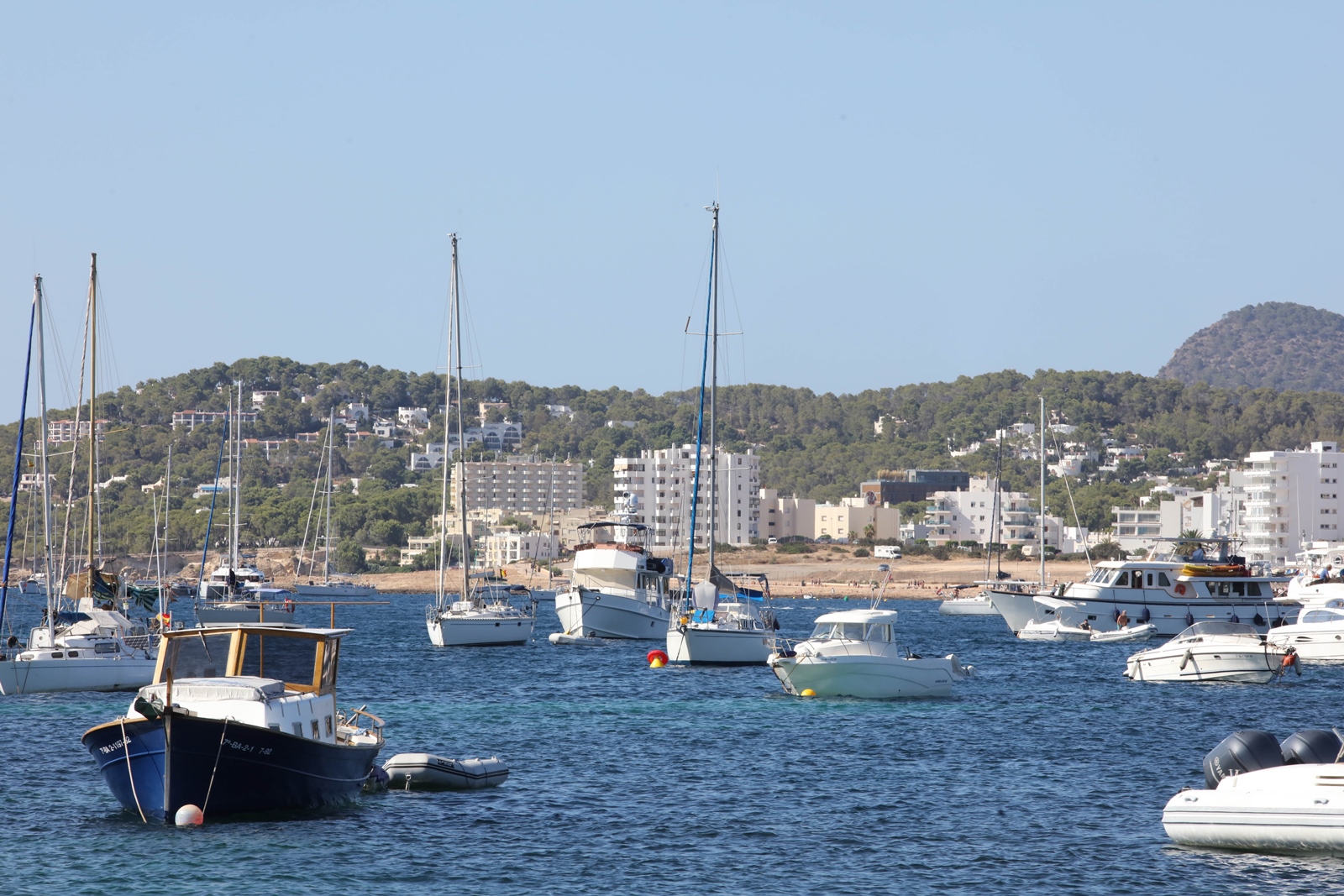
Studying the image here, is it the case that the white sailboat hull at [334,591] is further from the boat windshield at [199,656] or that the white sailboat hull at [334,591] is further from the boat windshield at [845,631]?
the boat windshield at [199,656]

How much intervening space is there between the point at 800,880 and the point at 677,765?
1150cm

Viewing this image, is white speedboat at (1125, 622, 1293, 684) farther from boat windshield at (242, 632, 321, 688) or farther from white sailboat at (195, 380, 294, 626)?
white sailboat at (195, 380, 294, 626)

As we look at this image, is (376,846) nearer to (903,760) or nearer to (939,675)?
(903,760)

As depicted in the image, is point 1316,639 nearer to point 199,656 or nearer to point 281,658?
point 281,658

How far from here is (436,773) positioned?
31.0 meters

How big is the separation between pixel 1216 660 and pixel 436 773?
3377 centimetres

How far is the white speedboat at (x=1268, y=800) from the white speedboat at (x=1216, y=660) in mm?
31069

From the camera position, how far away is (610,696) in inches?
1992

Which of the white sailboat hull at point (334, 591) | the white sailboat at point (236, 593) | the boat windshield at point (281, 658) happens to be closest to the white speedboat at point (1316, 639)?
the boat windshield at point (281, 658)

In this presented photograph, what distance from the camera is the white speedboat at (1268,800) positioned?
24188mm

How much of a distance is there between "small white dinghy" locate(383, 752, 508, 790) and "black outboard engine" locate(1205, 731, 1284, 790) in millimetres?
13681

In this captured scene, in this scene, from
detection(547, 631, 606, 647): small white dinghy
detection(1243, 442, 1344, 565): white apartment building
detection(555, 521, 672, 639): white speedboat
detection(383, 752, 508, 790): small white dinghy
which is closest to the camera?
detection(383, 752, 508, 790): small white dinghy

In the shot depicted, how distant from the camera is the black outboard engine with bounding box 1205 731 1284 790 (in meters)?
25.1

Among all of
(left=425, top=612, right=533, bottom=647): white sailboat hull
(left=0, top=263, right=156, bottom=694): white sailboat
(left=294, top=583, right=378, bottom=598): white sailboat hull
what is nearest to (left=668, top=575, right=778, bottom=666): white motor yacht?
(left=425, top=612, right=533, bottom=647): white sailboat hull
